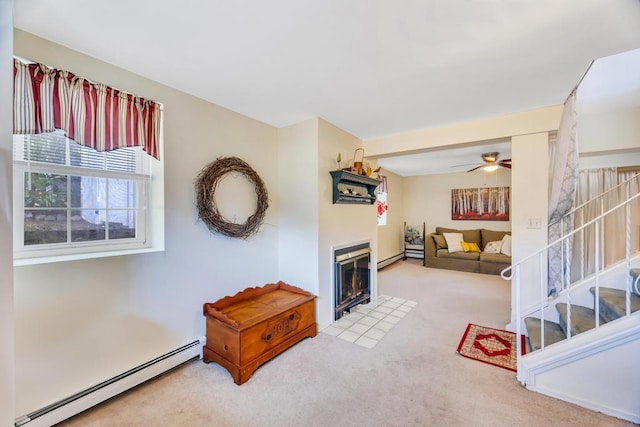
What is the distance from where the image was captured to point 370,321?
2914 millimetres

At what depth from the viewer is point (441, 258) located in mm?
5582

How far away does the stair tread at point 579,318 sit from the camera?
1.88 meters

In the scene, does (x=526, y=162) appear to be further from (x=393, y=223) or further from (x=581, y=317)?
(x=393, y=223)

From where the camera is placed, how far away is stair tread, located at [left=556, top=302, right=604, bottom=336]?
1.88m

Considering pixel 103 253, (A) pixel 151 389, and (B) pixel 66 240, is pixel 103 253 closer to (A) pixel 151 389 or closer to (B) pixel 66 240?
(B) pixel 66 240

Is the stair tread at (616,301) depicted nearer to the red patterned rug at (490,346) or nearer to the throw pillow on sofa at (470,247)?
the red patterned rug at (490,346)

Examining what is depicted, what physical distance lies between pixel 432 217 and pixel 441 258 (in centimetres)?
133

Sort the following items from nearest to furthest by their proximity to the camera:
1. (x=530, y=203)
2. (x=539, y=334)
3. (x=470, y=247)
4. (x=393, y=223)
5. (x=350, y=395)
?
(x=350, y=395), (x=539, y=334), (x=530, y=203), (x=470, y=247), (x=393, y=223)

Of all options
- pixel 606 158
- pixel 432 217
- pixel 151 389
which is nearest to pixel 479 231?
pixel 432 217

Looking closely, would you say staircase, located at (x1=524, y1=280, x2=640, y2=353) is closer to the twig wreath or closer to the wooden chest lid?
the wooden chest lid

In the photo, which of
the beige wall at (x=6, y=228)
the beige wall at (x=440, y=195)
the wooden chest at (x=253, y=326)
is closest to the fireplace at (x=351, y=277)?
the wooden chest at (x=253, y=326)

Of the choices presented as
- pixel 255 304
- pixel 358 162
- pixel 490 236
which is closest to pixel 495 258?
pixel 490 236

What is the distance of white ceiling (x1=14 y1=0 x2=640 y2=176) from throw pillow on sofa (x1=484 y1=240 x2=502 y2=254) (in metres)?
3.70

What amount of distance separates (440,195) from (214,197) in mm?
5737
